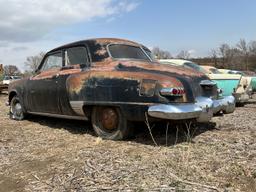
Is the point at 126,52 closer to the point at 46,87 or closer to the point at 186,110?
the point at 46,87

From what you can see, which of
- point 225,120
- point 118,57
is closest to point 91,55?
point 118,57

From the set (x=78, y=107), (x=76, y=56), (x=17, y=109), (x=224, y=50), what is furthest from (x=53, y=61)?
(x=224, y=50)

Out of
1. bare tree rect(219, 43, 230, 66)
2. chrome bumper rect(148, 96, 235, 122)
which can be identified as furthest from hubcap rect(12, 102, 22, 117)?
bare tree rect(219, 43, 230, 66)

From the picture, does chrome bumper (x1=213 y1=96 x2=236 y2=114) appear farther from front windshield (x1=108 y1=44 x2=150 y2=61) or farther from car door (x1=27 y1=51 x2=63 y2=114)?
car door (x1=27 y1=51 x2=63 y2=114)

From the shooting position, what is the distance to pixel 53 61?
7008 mm

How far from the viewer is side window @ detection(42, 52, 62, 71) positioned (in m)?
6.76

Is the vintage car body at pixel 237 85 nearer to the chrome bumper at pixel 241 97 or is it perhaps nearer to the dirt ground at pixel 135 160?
the chrome bumper at pixel 241 97

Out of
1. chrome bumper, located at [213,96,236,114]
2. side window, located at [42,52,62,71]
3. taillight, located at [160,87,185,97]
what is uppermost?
side window, located at [42,52,62,71]

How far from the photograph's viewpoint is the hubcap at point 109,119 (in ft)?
17.9

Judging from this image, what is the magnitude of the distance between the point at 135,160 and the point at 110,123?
54.1 inches

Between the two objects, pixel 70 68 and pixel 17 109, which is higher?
pixel 70 68

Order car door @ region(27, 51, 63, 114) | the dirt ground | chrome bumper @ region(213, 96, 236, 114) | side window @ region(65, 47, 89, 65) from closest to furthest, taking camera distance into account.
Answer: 1. the dirt ground
2. chrome bumper @ region(213, 96, 236, 114)
3. side window @ region(65, 47, 89, 65)
4. car door @ region(27, 51, 63, 114)

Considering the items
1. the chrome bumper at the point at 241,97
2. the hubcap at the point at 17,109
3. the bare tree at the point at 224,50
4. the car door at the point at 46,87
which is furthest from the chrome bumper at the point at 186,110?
the bare tree at the point at 224,50

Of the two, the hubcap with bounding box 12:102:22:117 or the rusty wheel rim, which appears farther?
the hubcap with bounding box 12:102:22:117
